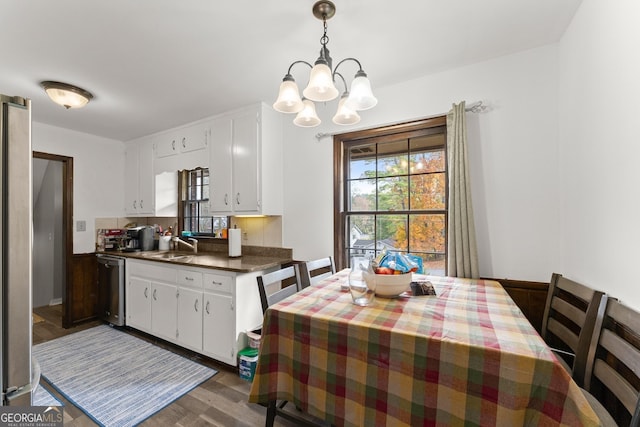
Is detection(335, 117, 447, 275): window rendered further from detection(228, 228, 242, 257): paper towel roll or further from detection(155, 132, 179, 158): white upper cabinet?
detection(155, 132, 179, 158): white upper cabinet

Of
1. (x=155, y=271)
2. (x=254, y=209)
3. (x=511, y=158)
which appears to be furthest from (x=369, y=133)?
(x=155, y=271)

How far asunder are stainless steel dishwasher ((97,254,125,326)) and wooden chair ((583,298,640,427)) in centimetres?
402

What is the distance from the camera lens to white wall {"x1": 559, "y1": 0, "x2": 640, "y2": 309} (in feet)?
3.69

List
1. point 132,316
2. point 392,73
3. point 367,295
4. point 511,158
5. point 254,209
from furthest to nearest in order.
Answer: point 132,316
point 254,209
point 392,73
point 511,158
point 367,295

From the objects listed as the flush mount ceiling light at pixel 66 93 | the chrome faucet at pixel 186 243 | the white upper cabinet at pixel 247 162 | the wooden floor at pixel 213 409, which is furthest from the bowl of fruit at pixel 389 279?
the flush mount ceiling light at pixel 66 93

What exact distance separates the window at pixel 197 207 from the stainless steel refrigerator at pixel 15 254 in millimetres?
2637

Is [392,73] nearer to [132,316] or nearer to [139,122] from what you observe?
[139,122]

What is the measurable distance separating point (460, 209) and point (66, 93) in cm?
331

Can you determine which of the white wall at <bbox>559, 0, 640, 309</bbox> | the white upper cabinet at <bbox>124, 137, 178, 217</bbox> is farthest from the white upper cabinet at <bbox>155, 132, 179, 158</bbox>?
the white wall at <bbox>559, 0, 640, 309</bbox>

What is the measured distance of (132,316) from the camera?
10.3 ft

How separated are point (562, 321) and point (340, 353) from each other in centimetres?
143

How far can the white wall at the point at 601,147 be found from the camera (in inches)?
Answer: 44.3

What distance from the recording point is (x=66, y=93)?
235 cm

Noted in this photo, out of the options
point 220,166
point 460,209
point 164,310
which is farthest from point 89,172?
point 460,209
